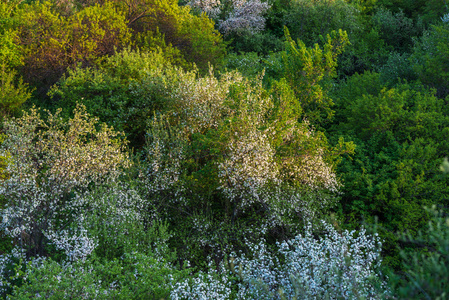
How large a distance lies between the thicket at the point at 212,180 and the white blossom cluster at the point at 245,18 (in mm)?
12486

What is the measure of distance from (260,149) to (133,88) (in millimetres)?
9016

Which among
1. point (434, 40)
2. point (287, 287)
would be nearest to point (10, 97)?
point (287, 287)

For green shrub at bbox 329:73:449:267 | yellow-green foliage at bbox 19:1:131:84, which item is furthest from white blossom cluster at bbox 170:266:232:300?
yellow-green foliage at bbox 19:1:131:84

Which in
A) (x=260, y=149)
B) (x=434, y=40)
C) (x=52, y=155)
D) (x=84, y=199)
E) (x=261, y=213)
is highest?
(x=434, y=40)

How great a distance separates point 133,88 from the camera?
754 inches

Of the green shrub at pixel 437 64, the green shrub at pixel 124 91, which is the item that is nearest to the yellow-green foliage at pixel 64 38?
the green shrub at pixel 124 91

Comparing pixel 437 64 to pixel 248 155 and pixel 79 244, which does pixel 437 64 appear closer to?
pixel 248 155

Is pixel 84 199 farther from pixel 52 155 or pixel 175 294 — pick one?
pixel 175 294

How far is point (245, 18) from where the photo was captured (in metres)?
33.8

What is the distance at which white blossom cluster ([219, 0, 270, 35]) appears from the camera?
33375mm

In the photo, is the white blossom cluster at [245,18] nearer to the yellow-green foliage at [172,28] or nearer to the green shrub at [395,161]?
the yellow-green foliage at [172,28]

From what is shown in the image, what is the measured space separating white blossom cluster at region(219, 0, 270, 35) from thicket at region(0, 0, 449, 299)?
12.5 m

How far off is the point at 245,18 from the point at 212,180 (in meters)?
23.2

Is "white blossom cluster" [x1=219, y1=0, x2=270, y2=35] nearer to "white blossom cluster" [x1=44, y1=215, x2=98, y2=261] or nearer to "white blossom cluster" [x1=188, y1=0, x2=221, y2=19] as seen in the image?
"white blossom cluster" [x1=188, y1=0, x2=221, y2=19]
